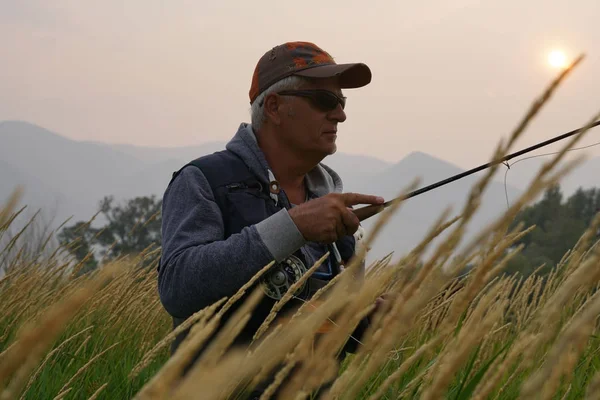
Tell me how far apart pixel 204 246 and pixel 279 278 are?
0.94 feet

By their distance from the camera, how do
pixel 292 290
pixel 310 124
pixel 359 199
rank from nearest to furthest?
pixel 292 290, pixel 359 199, pixel 310 124

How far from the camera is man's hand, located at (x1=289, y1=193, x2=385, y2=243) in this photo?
2.07m

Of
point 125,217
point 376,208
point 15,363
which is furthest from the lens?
point 125,217

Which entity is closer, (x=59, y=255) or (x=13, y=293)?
(x=13, y=293)

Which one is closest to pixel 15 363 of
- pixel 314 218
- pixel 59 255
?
pixel 314 218

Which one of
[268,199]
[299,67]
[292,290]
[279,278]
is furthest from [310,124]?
[292,290]

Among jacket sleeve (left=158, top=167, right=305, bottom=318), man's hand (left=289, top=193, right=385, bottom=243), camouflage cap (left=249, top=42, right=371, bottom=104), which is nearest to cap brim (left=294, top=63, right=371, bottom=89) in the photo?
camouflage cap (left=249, top=42, right=371, bottom=104)

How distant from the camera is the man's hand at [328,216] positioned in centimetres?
207

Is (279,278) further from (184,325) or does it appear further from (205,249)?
(184,325)

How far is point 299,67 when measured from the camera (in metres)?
2.83

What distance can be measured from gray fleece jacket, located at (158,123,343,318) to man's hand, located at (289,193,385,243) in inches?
1.2

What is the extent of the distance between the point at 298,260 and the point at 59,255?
6.00 feet

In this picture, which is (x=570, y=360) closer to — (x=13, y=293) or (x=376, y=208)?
(x=376, y=208)

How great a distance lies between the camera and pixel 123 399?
2.21 m
